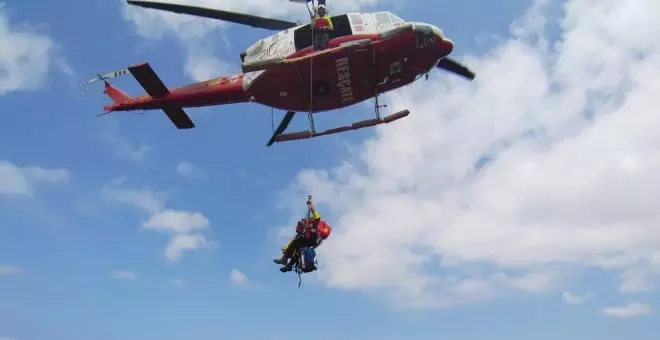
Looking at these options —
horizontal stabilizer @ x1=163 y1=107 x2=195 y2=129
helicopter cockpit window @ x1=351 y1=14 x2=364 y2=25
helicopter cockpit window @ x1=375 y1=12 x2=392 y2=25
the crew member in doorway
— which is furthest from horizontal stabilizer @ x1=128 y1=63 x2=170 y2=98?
helicopter cockpit window @ x1=375 y1=12 x2=392 y2=25

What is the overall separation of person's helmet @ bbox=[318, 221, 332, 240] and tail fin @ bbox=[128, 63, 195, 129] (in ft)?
36.4

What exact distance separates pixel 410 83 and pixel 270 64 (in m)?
6.48

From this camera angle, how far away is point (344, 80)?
84.2ft

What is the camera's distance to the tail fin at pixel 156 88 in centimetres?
2991

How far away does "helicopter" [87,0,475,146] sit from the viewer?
81.9ft

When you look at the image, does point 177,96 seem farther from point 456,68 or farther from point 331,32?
point 456,68

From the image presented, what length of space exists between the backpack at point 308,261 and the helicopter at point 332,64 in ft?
15.3

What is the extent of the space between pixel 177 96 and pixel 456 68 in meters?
14.7

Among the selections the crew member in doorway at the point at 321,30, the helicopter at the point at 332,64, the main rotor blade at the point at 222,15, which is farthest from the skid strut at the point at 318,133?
the main rotor blade at the point at 222,15

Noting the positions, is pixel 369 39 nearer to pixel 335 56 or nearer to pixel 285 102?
pixel 335 56

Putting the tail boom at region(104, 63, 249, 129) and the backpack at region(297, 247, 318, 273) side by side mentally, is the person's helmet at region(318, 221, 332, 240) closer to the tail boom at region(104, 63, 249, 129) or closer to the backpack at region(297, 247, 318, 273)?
the backpack at region(297, 247, 318, 273)

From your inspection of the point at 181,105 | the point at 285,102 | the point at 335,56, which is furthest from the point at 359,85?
the point at 181,105

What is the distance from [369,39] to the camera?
25.0 m

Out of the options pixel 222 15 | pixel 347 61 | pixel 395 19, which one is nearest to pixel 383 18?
pixel 395 19
